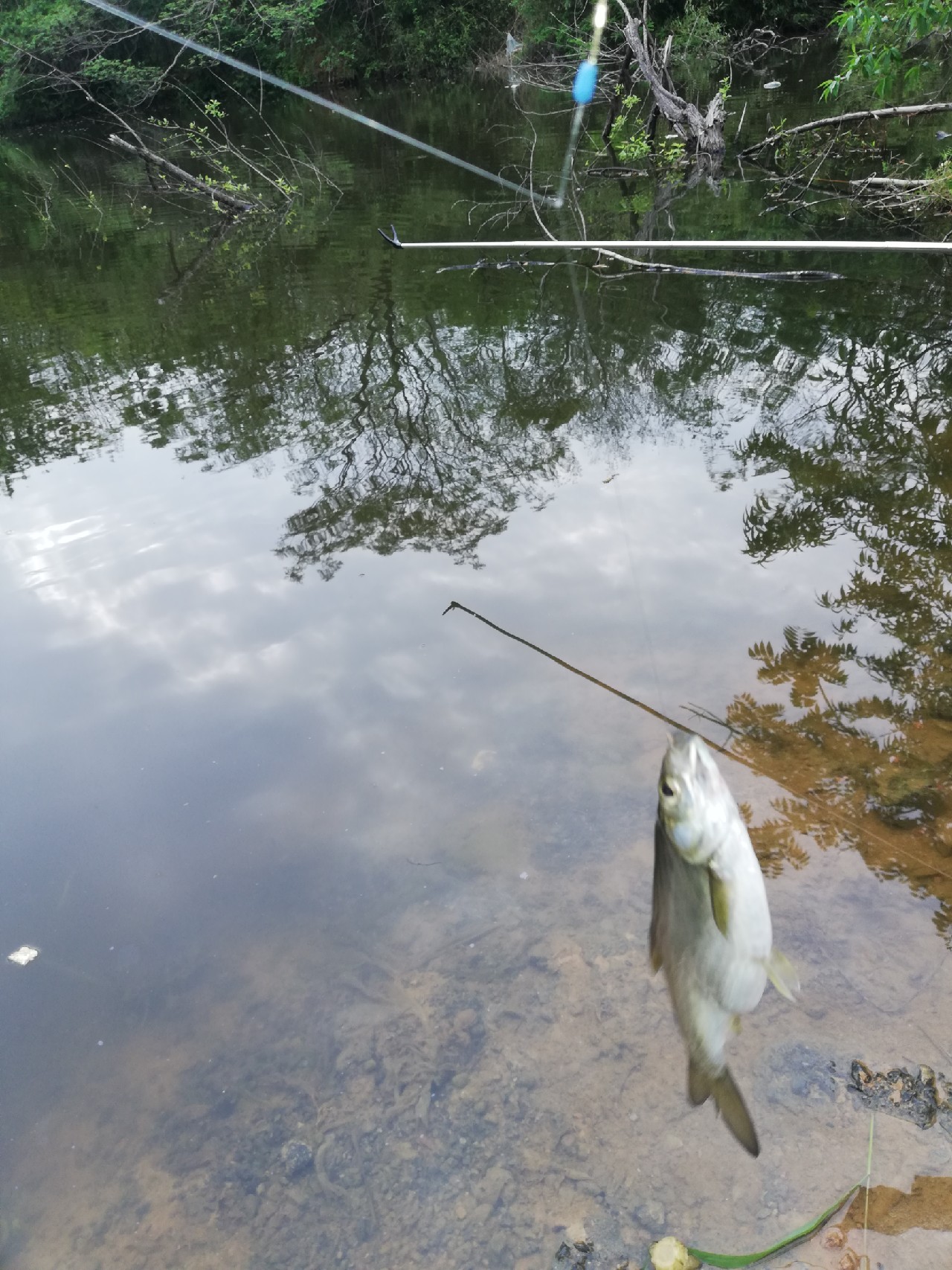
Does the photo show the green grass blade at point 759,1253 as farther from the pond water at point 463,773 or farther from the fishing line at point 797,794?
the fishing line at point 797,794

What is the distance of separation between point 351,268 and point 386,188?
519 centimetres

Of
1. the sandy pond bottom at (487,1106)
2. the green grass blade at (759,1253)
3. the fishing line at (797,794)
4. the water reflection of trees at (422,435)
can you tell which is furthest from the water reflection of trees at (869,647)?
the water reflection of trees at (422,435)

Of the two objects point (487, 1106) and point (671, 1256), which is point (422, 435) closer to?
point (487, 1106)

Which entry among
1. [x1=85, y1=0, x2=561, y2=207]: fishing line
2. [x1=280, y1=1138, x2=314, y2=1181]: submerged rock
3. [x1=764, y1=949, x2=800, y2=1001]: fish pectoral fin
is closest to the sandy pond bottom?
[x1=280, y1=1138, x2=314, y2=1181]: submerged rock

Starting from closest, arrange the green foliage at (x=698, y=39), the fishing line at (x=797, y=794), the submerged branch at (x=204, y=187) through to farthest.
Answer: the fishing line at (x=797, y=794)
the submerged branch at (x=204, y=187)
the green foliage at (x=698, y=39)

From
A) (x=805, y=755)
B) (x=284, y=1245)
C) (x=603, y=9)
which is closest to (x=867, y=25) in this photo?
(x=805, y=755)

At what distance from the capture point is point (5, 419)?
25.7ft

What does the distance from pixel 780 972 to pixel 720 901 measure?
0.26 m

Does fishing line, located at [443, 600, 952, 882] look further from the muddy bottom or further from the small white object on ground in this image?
the small white object on ground

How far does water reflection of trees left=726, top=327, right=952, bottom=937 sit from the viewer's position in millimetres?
3254

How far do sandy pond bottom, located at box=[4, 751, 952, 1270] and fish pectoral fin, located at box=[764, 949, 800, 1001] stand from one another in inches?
36.3

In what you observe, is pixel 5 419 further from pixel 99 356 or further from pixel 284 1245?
pixel 284 1245

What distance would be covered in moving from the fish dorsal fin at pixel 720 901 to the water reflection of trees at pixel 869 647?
1568 mm

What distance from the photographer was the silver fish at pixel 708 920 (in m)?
1.68
